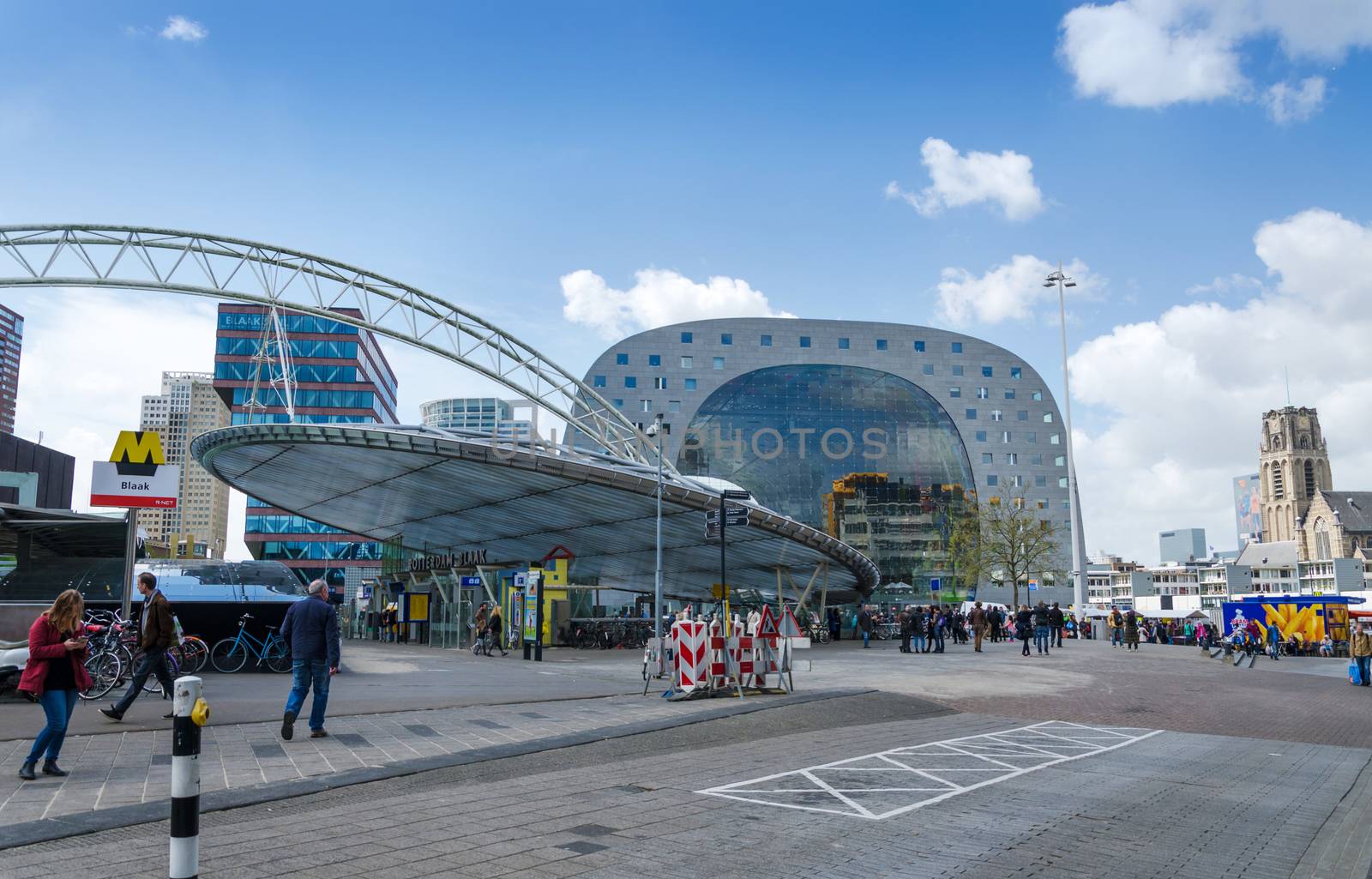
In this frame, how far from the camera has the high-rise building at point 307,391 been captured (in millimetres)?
107938

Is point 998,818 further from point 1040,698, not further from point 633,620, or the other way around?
point 633,620

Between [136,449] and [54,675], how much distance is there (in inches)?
300

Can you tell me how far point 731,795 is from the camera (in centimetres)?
823

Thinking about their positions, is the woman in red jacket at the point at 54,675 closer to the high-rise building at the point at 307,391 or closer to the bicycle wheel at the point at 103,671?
the bicycle wheel at the point at 103,671

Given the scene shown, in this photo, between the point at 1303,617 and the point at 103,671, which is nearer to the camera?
the point at 103,671

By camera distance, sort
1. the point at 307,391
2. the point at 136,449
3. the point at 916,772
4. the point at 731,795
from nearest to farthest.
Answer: the point at 731,795, the point at 916,772, the point at 136,449, the point at 307,391

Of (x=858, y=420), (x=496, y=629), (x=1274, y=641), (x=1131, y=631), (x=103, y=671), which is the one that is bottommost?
(x=1274, y=641)

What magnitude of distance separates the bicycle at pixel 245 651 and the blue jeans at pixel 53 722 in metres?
12.8

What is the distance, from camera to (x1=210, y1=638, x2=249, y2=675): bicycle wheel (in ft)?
68.7

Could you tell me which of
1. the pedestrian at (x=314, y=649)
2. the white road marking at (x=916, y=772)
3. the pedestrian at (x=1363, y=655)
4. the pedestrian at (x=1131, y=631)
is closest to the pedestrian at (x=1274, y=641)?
the pedestrian at (x=1131, y=631)

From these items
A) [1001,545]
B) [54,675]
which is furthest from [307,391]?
[54,675]

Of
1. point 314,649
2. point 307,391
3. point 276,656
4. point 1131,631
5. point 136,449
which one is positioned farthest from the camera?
point 307,391

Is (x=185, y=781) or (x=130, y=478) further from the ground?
(x=130, y=478)

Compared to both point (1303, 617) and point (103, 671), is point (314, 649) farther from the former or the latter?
point (1303, 617)
